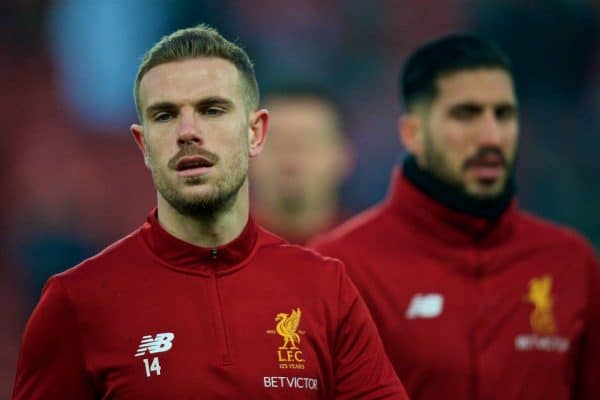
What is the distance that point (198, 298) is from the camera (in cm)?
347

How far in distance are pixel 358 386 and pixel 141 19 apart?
299 inches

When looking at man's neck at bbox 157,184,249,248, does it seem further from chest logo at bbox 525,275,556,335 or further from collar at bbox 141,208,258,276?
chest logo at bbox 525,275,556,335

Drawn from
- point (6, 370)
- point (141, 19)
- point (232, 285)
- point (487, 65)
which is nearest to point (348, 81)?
point (141, 19)

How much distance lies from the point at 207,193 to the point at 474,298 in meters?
1.82

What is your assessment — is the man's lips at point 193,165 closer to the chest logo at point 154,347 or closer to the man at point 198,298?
the man at point 198,298

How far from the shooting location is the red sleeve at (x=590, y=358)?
16.6ft

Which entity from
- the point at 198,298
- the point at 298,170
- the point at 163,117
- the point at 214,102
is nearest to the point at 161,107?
the point at 163,117

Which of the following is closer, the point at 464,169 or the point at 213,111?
the point at 213,111

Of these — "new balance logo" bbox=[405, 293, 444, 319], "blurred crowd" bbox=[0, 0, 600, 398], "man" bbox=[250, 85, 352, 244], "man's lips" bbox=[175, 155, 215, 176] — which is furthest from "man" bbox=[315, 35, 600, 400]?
"blurred crowd" bbox=[0, 0, 600, 398]

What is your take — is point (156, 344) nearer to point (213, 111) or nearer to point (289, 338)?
point (289, 338)

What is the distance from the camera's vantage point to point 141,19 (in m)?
10.7

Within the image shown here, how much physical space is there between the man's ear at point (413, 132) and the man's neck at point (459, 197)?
135mm

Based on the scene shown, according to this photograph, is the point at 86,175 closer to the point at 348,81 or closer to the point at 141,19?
the point at 141,19

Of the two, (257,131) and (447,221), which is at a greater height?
(257,131)
